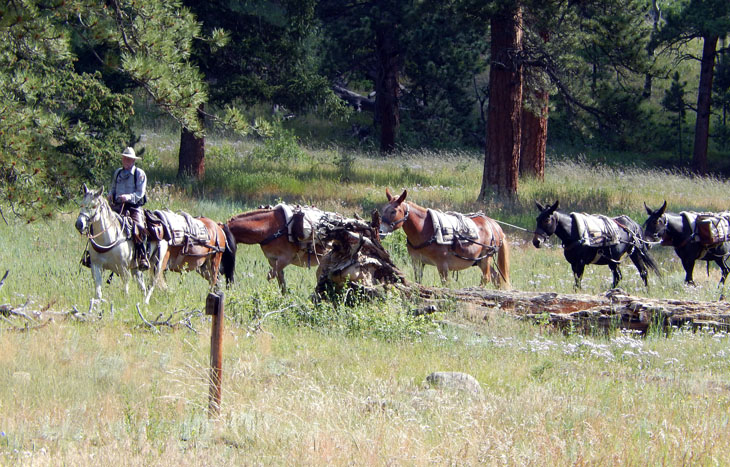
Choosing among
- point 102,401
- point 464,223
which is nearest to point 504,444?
point 102,401

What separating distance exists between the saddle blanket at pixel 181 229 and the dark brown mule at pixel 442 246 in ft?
9.00

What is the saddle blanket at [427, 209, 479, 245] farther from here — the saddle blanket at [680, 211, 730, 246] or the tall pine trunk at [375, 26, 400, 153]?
the tall pine trunk at [375, 26, 400, 153]

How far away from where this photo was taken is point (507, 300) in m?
9.75

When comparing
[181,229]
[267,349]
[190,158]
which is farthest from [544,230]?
[190,158]

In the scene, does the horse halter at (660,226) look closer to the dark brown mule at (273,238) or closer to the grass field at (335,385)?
the grass field at (335,385)

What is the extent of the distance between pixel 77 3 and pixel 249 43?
15525mm

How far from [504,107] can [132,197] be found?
43.8ft

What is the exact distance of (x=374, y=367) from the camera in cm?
785

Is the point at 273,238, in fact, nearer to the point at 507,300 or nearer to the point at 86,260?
the point at 86,260

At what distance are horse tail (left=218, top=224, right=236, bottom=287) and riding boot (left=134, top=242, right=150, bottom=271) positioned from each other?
53.0 inches

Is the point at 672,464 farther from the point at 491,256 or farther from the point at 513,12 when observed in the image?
the point at 513,12

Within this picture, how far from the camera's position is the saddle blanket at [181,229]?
11516mm

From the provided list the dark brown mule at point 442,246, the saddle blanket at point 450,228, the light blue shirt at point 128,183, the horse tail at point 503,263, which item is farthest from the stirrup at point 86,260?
the horse tail at point 503,263

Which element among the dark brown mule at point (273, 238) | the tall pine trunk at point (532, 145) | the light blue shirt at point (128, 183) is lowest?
the dark brown mule at point (273, 238)
